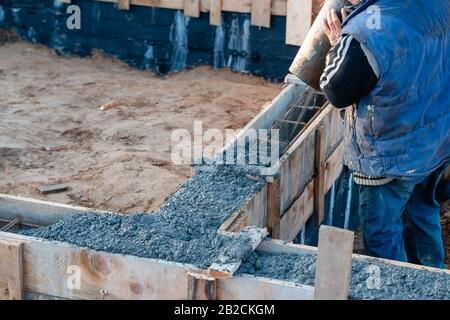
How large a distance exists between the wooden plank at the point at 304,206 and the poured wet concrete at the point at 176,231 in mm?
810

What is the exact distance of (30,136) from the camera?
9.05 meters

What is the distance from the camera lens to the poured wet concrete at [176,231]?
4.32 metres

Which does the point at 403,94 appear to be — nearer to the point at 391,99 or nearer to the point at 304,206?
the point at 391,99

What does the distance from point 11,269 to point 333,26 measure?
239 cm

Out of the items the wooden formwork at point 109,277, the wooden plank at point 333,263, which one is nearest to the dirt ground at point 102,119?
the wooden formwork at point 109,277

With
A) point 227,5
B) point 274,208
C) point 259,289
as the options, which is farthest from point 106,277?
point 227,5

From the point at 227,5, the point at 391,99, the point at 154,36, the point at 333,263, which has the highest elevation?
the point at 227,5

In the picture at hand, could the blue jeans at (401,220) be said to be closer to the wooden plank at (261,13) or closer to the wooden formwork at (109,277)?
the wooden formwork at (109,277)

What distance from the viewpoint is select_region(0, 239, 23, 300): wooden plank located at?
4.30 meters

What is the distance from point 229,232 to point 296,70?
64.9 inches

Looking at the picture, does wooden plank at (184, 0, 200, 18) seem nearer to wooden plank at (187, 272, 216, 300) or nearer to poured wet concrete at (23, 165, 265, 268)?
poured wet concrete at (23, 165, 265, 268)

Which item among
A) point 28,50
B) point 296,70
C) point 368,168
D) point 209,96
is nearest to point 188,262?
point 368,168

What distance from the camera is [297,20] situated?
32.2 ft
